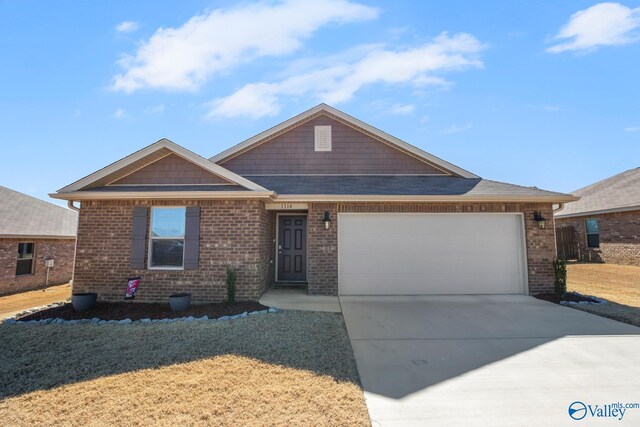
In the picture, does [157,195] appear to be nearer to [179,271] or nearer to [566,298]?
[179,271]

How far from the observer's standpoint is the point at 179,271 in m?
7.52

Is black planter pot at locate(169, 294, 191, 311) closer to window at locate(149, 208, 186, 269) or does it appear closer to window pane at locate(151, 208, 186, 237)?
window at locate(149, 208, 186, 269)

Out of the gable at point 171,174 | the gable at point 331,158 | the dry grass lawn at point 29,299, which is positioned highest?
the gable at point 331,158

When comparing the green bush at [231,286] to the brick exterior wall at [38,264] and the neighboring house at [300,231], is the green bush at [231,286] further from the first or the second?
the brick exterior wall at [38,264]

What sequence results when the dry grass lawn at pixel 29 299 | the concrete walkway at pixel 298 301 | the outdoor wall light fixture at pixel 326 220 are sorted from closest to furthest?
the concrete walkway at pixel 298 301 < the outdoor wall light fixture at pixel 326 220 < the dry grass lawn at pixel 29 299

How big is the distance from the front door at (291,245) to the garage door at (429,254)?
6.01 feet

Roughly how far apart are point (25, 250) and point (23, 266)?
63 centimetres

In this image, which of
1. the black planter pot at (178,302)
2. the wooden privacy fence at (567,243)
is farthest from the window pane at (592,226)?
the black planter pot at (178,302)

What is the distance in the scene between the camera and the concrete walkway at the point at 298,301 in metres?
6.99

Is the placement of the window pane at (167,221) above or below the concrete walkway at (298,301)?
above

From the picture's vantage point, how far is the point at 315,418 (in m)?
2.85

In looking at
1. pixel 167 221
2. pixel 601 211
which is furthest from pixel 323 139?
pixel 601 211

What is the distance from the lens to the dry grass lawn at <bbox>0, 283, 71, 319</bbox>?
9.08m

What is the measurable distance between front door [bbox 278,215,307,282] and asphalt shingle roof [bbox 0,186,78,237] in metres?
10.4
